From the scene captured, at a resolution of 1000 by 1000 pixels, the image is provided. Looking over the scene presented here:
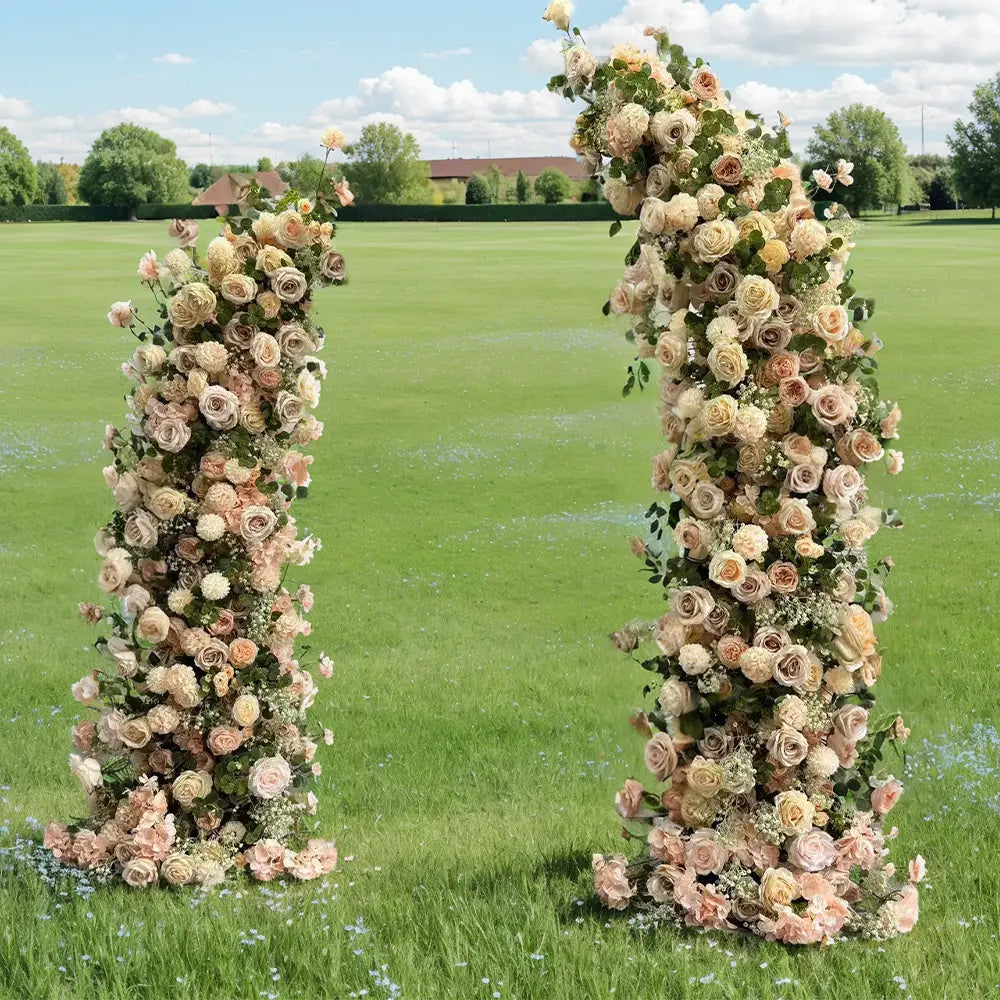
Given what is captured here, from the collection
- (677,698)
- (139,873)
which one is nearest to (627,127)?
(677,698)

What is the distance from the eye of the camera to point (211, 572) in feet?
19.6

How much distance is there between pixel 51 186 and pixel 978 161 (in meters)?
81.1

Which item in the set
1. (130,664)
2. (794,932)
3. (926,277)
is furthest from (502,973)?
(926,277)

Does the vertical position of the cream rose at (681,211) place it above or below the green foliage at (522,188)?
below

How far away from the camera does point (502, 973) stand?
487cm

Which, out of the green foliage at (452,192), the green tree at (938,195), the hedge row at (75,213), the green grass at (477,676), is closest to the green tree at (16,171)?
the hedge row at (75,213)

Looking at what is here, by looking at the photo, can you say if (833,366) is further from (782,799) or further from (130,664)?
(130,664)

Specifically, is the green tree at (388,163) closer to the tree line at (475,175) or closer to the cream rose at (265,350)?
the tree line at (475,175)

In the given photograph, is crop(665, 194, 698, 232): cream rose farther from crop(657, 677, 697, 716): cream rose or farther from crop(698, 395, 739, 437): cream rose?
crop(657, 677, 697, 716): cream rose

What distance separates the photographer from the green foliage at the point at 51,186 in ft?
381

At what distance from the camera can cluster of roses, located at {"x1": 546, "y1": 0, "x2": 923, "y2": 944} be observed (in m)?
5.17

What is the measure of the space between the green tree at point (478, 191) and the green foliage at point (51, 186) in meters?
41.3

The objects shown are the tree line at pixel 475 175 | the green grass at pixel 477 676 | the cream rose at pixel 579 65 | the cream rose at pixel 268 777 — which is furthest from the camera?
the tree line at pixel 475 175

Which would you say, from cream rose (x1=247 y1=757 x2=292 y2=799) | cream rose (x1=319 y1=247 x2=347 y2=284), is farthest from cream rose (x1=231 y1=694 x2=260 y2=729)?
cream rose (x1=319 y1=247 x2=347 y2=284)
